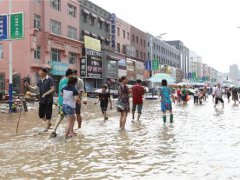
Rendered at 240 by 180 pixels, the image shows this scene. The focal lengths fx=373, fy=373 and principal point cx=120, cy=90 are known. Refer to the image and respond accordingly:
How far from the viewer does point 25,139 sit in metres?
9.09

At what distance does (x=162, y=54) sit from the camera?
8638cm

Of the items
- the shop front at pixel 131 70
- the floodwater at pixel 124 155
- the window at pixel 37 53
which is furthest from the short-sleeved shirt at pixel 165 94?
the shop front at pixel 131 70

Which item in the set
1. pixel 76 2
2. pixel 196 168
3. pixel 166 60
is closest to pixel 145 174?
pixel 196 168

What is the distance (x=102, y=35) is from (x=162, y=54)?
36.7 m

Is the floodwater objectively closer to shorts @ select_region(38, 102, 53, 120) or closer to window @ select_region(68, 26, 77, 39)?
shorts @ select_region(38, 102, 53, 120)

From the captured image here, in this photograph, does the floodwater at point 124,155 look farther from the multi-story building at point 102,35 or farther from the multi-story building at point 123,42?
the multi-story building at point 123,42

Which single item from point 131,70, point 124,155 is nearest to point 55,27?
point 131,70

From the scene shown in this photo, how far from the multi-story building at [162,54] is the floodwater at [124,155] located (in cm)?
6299

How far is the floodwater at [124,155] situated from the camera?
5516mm

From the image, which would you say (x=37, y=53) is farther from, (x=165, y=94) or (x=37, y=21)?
(x=165, y=94)

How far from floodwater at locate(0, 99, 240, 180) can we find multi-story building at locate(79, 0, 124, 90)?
117 feet

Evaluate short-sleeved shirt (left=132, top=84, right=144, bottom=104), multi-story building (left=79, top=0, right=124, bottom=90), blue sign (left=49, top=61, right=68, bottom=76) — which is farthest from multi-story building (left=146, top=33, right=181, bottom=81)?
short-sleeved shirt (left=132, top=84, right=144, bottom=104)

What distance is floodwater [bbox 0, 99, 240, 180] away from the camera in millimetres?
5516

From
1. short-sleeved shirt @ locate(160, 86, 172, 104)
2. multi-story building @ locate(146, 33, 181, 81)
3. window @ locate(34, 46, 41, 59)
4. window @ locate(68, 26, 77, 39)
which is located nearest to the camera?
short-sleeved shirt @ locate(160, 86, 172, 104)
